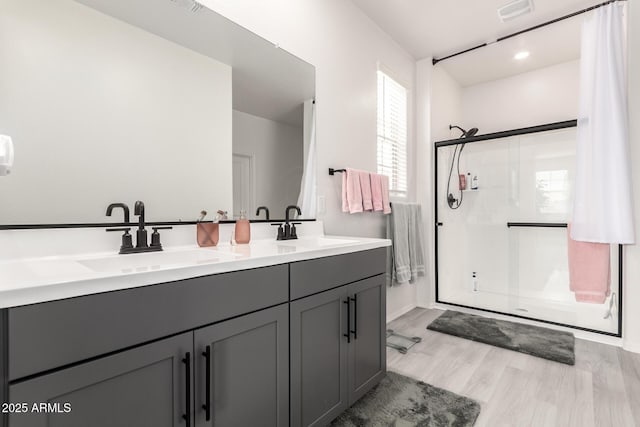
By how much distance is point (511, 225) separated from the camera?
121 inches

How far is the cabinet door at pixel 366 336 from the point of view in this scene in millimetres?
1517

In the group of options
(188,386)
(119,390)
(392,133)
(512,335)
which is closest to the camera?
(119,390)

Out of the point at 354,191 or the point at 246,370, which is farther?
the point at 354,191

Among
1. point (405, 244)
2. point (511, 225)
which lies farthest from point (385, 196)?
point (511, 225)

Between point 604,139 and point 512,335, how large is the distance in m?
1.57

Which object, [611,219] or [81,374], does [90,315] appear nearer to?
[81,374]

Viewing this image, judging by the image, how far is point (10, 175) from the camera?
102cm

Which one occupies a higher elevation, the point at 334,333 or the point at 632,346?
the point at 334,333

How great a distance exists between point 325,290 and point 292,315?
0.70ft

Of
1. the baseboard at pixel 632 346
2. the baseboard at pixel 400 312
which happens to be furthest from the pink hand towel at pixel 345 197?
the baseboard at pixel 632 346

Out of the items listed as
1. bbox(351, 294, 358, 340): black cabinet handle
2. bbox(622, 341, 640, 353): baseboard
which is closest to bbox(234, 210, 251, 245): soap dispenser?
bbox(351, 294, 358, 340): black cabinet handle

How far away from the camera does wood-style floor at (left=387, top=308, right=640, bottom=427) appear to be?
1518 millimetres

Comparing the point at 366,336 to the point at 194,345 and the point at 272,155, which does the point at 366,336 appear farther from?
the point at 272,155

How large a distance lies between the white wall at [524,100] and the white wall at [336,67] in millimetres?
1734
